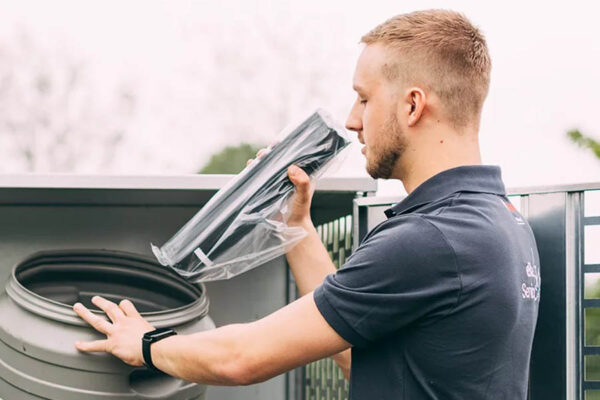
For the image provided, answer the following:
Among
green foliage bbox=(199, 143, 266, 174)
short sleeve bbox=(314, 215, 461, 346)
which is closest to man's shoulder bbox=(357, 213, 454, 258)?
short sleeve bbox=(314, 215, 461, 346)

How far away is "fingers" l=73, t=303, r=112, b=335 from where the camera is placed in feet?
5.04

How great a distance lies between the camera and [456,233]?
4.13 feet

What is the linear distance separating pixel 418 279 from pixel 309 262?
63cm

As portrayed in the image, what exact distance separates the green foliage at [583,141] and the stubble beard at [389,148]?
6.97 meters

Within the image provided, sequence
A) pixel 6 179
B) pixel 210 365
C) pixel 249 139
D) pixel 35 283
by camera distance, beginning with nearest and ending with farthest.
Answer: pixel 210 365 → pixel 6 179 → pixel 35 283 → pixel 249 139

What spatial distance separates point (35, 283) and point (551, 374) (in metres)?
1.29

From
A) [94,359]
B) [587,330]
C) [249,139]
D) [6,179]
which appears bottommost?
[94,359]

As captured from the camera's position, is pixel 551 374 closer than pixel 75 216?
Yes

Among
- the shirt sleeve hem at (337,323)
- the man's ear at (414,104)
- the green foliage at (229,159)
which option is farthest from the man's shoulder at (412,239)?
the green foliage at (229,159)

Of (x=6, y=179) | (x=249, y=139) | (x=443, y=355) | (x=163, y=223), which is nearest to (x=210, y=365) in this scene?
(x=443, y=355)

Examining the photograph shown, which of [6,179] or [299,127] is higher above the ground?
[299,127]

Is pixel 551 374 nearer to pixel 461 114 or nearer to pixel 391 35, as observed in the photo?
pixel 461 114

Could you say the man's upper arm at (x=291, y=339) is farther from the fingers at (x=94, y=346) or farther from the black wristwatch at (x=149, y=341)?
the fingers at (x=94, y=346)

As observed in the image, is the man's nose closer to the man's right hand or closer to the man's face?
the man's face
